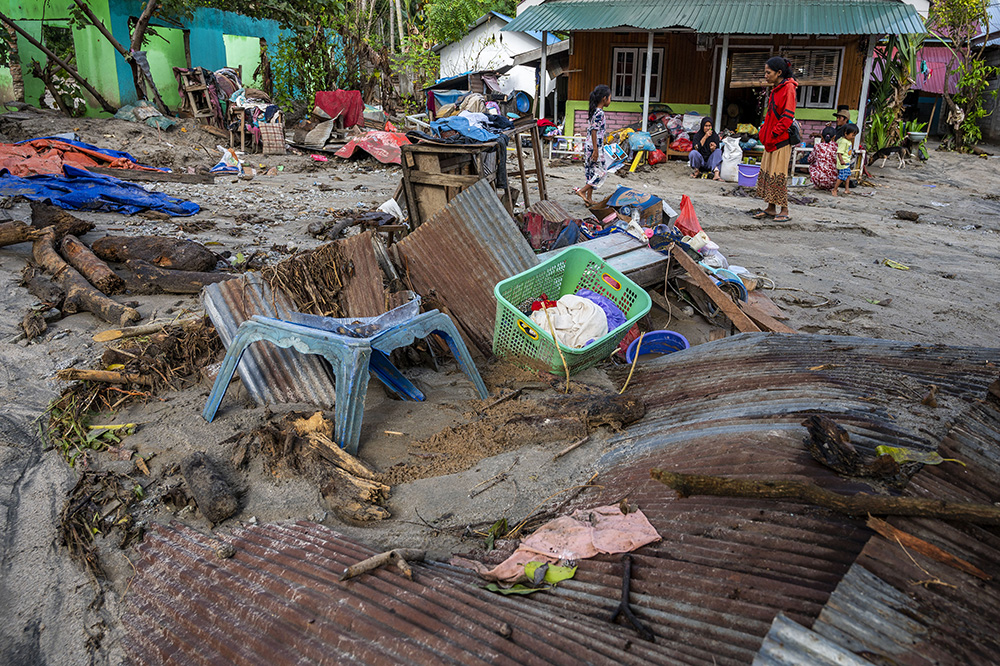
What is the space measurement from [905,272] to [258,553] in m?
6.56

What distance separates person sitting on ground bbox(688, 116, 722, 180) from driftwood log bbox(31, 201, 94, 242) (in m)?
10.4

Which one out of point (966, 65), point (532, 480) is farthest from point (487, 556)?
point (966, 65)

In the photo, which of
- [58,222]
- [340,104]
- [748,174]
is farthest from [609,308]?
[340,104]

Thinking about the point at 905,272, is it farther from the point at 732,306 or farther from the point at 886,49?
the point at 886,49

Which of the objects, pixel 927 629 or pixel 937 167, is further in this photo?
pixel 937 167

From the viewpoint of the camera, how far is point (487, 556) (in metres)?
2.27

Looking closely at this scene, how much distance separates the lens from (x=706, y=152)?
42.4 feet

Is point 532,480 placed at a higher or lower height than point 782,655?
lower

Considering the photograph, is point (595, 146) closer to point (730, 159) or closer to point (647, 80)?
point (730, 159)

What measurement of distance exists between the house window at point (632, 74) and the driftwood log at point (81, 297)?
1291 cm

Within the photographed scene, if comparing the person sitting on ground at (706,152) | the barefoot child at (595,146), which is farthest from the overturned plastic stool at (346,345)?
the person sitting on ground at (706,152)

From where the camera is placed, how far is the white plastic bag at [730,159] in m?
12.3

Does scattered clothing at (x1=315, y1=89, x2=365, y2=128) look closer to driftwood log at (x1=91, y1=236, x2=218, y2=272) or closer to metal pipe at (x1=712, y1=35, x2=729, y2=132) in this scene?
metal pipe at (x1=712, y1=35, x2=729, y2=132)

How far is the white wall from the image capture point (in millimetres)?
21688
